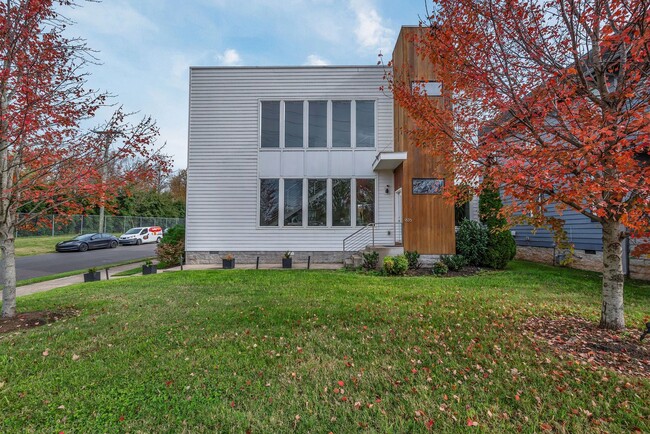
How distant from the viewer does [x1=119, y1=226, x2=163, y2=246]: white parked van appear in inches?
948

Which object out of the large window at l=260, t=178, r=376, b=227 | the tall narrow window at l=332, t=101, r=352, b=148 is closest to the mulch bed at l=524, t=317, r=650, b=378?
the large window at l=260, t=178, r=376, b=227

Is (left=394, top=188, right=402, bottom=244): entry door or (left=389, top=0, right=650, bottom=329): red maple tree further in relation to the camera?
(left=394, top=188, right=402, bottom=244): entry door

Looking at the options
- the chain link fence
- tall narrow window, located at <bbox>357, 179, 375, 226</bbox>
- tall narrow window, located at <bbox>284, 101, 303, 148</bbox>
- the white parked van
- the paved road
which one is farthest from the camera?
the white parked van

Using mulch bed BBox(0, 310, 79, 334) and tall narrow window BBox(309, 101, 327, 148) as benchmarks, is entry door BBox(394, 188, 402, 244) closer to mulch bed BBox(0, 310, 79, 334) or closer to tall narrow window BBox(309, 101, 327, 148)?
tall narrow window BBox(309, 101, 327, 148)

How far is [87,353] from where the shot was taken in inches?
136

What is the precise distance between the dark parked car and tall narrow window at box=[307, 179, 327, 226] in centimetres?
1658

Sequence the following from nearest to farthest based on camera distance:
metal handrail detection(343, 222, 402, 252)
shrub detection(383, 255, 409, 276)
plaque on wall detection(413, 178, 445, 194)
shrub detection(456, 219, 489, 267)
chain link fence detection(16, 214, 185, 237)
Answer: shrub detection(383, 255, 409, 276) < shrub detection(456, 219, 489, 267) < plaque on wall detection(413, 178, 445, 194) < metal handrail detection(343, 222, 402, 252) < chain link fence detection(16, 214, 185, 237)

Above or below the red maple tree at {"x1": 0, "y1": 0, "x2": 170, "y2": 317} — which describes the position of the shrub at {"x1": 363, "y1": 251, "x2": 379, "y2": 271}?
below

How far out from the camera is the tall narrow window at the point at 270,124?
38.9 ft

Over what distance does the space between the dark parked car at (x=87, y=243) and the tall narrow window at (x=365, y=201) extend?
1828 centimetres

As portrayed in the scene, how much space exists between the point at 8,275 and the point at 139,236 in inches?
907

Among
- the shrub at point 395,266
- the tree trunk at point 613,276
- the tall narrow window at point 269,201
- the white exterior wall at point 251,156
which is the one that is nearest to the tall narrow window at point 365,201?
the white exterior wall at point 251,156

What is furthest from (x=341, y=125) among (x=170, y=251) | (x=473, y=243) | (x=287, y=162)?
(x=170, y=251)

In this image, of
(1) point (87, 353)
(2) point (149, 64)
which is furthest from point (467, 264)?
(2) point (149, 64)
